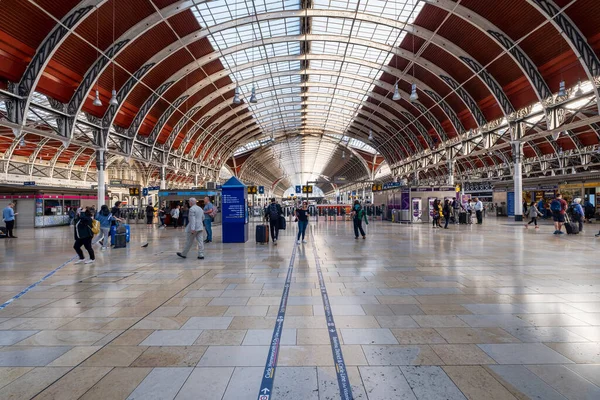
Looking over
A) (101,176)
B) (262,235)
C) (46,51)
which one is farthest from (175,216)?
(262,235)

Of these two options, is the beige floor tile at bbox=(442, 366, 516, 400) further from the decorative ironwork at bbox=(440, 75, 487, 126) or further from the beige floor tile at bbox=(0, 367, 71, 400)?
the decorative ironwork at bbox=(440, 75, 487, 126)

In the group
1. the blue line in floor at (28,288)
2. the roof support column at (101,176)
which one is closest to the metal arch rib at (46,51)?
the roof support column at (101,176)

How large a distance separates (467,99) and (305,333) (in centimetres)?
2960

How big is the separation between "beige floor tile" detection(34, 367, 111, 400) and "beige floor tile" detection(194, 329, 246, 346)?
0.96 m

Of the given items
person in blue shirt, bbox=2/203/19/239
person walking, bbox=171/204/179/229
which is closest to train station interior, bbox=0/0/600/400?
person in blue shirt, bbox=2/203/19/239

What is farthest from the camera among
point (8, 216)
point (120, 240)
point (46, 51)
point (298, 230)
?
point (298, 230)

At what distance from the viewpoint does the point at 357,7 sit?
24.1m

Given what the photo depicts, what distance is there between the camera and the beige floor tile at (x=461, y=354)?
3298mm

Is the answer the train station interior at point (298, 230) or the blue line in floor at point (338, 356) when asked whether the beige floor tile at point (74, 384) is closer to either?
the train station interior at point (298, 230)

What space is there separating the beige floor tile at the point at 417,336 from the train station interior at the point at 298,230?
55 millimetres

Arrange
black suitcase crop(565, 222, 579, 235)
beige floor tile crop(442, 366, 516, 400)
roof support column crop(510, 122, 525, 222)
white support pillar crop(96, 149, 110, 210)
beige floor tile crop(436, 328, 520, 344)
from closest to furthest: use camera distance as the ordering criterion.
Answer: beige floor tile crop(442, 366, 516, 400) < beige floor tile crop(436, 328, 520, 344) < black suitcase crop(565, 222, 579, 235) < white support pillar crop(96, 149, 110, 210) < roof support column crop(510, 122, 525, 222)

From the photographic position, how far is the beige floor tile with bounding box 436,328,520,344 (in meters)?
3.80

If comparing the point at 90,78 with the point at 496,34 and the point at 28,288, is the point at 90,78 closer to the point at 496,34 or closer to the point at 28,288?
the point at 28,288

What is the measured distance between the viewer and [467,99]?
2877 centimetres
